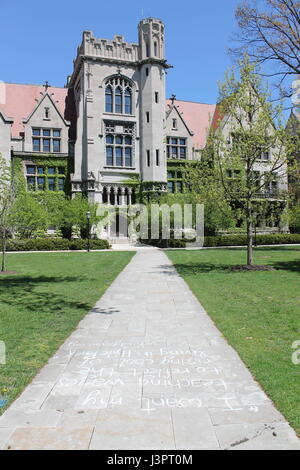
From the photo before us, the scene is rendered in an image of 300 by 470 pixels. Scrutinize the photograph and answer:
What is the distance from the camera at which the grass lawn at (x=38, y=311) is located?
5.71 m

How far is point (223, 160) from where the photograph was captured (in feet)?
61.2

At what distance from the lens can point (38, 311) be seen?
9.62 metres

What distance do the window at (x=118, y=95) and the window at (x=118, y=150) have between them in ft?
8.00

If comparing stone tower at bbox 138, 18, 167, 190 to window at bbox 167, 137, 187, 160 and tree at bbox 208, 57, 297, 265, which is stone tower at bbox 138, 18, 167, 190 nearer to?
window at bbox 167, 137, 187, 160

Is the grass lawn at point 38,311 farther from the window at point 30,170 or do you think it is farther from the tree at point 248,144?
the window at point 30,170

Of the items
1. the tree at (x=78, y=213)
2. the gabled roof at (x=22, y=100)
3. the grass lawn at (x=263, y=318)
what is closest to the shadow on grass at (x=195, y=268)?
the grass lawn at (x=263, y=318)

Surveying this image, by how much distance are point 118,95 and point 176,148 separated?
379 inches

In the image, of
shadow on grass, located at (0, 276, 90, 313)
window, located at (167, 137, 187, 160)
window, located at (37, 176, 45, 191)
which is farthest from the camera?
window, located at (167, 137, 187, 160)

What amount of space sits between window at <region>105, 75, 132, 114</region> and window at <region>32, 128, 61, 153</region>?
6788 mm

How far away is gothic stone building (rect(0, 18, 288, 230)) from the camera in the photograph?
4209 centimetres

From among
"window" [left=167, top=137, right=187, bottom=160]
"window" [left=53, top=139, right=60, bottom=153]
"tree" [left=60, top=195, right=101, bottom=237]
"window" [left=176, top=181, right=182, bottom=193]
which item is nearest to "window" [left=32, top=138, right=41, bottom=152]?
"window" [left=53, top=139, right=60, bottom=153]

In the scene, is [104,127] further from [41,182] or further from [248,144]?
[248,144]

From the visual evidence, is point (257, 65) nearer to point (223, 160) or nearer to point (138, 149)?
point (223, 160)
